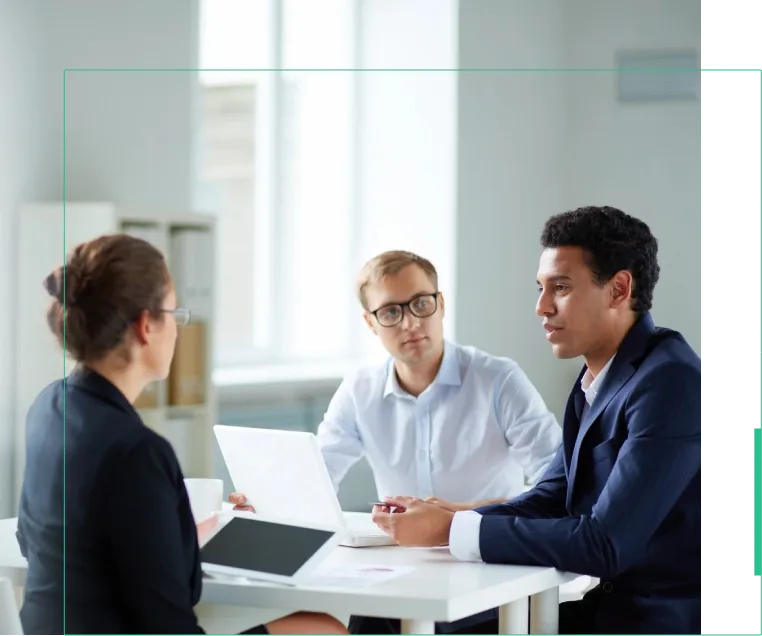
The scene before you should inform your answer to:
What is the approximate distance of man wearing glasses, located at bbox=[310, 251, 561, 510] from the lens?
2100 millimetres

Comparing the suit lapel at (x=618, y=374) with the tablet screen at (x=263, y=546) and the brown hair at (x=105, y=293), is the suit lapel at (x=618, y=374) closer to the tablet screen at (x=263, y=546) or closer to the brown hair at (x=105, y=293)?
the tablet screen at (x=263, y=546)

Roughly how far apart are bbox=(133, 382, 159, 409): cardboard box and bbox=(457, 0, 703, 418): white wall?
555 millimetres

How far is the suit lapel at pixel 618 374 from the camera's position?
1.97 m

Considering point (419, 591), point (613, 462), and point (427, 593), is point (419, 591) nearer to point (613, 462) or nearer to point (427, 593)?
point (427, 593)

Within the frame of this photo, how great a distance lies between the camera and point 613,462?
196 cm

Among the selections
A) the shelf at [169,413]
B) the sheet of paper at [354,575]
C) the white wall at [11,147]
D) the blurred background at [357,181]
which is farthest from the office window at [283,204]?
the white wall at [11,147]

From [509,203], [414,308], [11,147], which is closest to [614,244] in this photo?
[509,203]

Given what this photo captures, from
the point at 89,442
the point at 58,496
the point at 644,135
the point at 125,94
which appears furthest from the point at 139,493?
the point at 644,135

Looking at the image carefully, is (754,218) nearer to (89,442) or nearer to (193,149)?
(193,149)

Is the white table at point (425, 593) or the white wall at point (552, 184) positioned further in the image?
the white wall at point (552, 184)

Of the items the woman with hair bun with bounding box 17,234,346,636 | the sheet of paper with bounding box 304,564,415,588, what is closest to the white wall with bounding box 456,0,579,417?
the sheet of paper with bounding box 304,564,415,588

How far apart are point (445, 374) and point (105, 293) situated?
65 cm

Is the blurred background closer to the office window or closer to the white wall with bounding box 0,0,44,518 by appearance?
the office window

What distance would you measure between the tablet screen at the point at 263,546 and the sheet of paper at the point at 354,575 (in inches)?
2.0
